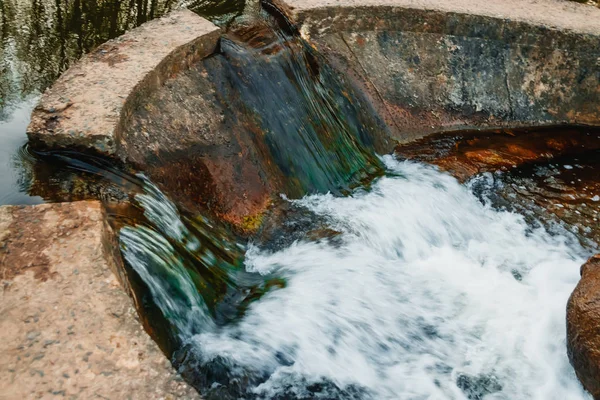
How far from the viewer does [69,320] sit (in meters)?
1.73

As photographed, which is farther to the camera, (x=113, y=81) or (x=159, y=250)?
(x=113, y=81)

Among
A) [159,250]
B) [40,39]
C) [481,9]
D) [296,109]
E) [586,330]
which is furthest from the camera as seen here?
[481,9]

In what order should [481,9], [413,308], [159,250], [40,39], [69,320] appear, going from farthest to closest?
[481,9] < [40,39] < [413,308] < [159,250] < [69,320]

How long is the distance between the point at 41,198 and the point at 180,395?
1.30m

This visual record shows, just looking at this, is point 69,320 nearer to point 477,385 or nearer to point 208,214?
point 208,214

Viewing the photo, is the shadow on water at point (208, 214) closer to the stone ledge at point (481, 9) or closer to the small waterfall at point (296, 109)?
the small waterfall at point (296, 109)

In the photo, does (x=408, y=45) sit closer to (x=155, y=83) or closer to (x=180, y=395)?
(x=155, y=83)

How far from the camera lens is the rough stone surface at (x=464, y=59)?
4.68 metres

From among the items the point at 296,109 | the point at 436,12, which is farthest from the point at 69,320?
the point at 436,12

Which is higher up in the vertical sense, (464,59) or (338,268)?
(464,59)

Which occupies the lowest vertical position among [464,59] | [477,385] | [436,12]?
[477,385]

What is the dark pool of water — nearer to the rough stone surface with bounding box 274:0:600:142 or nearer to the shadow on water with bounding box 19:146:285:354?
the shadow on water with bounding box 19:146:285:354

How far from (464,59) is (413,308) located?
269 cm

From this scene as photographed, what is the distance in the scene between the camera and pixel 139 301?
2127mm
